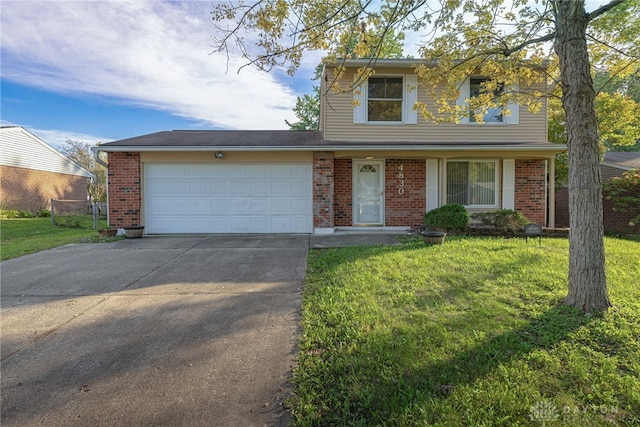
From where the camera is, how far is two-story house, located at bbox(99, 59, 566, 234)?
30.7 feet

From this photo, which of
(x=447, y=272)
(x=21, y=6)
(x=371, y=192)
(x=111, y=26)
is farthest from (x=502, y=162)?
(x=21, y=6)

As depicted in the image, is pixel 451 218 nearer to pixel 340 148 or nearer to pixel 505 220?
pixel 505 220

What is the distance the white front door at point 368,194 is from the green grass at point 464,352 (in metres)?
5.10


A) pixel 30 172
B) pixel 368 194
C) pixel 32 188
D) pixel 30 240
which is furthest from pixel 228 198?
pixel 30 172

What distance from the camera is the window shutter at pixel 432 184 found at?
32.6 feet

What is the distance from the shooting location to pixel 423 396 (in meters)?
2.14

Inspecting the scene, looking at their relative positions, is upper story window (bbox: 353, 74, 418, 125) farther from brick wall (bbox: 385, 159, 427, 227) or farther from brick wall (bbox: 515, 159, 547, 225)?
brick wall (bbox: 515, 159, 547, 225)

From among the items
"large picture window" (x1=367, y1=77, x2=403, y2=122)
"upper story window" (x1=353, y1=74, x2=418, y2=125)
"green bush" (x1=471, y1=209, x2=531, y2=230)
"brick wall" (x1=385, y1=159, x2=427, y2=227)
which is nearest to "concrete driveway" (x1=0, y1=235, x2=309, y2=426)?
"brick wall" (x1=385, y1=159, x2=427, y2=227)

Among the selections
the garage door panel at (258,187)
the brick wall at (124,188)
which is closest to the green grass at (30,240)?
the brick wall at (124,188)

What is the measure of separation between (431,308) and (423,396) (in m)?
1.62

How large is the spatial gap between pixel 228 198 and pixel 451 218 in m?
6.48

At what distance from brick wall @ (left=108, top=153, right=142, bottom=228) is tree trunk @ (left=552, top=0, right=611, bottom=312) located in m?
10.1

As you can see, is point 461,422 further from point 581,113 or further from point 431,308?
point 581,113

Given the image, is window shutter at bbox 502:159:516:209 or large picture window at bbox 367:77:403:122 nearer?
large picture window at bbox 367:77:403:122
